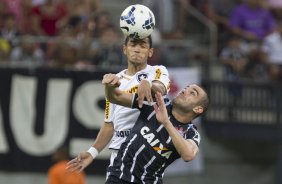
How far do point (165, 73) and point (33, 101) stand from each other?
8465 millimetres

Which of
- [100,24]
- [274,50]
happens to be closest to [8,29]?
[100,24]

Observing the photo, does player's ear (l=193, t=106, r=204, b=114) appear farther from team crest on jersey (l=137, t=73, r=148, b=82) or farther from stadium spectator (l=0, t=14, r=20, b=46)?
stadium spectator (l=0, t=14, r=20, b=46)

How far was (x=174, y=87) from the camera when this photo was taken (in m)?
16.2

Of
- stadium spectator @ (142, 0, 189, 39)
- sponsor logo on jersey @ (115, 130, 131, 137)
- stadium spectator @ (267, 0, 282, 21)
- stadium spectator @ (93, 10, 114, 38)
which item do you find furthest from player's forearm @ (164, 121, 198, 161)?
stadium spectator @ (267, 0, 282, 21)

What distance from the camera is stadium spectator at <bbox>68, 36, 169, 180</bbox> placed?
828 centimetres

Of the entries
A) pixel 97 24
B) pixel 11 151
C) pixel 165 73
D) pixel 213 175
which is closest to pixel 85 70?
pixel 97 24

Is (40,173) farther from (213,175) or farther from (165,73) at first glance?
(165,73)

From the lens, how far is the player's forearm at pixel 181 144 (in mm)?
7895

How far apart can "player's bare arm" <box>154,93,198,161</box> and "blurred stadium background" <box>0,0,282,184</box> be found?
7831mm

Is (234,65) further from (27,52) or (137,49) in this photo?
(137,49)

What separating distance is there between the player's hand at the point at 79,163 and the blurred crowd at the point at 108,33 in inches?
282

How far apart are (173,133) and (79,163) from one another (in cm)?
109

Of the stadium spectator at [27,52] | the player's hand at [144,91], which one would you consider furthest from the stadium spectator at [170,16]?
the player's hand at [144,91]

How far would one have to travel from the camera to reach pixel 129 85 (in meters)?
8.42
